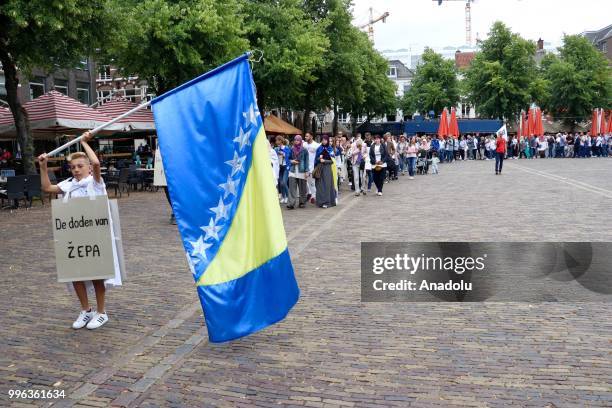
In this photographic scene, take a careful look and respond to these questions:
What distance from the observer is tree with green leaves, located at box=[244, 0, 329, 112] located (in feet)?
99.9

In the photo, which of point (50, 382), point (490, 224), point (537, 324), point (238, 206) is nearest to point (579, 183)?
point (490, 224)

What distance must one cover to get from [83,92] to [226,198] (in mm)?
40739

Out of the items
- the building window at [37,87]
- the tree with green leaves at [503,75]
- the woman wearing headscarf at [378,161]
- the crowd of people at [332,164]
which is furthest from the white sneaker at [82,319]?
the tree with green leaves at [503,75]

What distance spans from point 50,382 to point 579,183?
19724 mm

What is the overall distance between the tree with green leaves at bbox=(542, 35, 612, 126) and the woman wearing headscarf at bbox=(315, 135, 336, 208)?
50881 millimetres

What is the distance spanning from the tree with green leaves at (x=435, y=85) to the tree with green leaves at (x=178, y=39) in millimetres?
51034

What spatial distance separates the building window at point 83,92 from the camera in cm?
4181

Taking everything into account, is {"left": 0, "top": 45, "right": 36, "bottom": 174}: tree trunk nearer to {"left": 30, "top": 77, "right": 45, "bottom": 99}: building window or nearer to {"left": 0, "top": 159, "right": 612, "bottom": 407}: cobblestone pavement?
{"left": 0, "top": 159, "right": 612, "bottom": 407}: cobblestone pavement

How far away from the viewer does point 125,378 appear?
15.2 feet

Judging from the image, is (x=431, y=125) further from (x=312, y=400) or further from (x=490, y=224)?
(x=312, y=400)

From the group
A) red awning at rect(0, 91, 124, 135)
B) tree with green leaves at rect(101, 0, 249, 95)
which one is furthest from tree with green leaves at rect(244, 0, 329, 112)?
red awning at rect(0, 91, 124, 135)

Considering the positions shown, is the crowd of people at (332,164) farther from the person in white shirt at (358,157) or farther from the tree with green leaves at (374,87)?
the tree with green leaves at (374,87)

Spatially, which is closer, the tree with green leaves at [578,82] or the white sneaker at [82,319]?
the white sneaker at [82,319]

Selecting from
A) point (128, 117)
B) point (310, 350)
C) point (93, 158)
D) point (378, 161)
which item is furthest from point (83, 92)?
point (310, 350)
